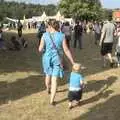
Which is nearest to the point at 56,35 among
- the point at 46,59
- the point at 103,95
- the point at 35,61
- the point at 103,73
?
the point at 46,59

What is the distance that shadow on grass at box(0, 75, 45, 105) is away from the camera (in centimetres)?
1143

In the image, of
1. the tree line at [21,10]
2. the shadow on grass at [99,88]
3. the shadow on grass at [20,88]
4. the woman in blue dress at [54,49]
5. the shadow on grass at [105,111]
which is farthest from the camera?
the tree line at [21,10]

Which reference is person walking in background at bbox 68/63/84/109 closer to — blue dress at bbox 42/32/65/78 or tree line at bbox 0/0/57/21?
blue dress at bbox 42/32/65/78

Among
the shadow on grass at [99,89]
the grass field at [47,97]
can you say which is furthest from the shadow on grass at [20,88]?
the shadow on grass at [99,89]

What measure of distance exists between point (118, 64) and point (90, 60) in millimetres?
3608

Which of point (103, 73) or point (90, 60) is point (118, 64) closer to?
point (103, 73)

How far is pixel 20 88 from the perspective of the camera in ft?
41.0

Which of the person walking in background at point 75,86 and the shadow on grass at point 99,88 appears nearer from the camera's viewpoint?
the person walking in background at point 75,86

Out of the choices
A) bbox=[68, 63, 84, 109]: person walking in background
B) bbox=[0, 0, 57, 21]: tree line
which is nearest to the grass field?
bbox=[68, 63, 84, 109]: person walking in background

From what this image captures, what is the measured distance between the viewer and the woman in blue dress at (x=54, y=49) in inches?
396

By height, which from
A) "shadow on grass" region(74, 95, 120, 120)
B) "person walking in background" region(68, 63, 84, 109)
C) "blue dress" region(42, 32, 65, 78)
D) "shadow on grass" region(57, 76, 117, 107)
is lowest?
"shadow on grass" region(57, 76, 117, 107)

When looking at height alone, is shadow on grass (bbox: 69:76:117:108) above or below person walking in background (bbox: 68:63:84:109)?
below

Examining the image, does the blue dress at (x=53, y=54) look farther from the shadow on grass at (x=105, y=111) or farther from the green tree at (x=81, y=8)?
the green tree at (x=81, y=8)

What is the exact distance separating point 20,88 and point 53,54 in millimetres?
2567
